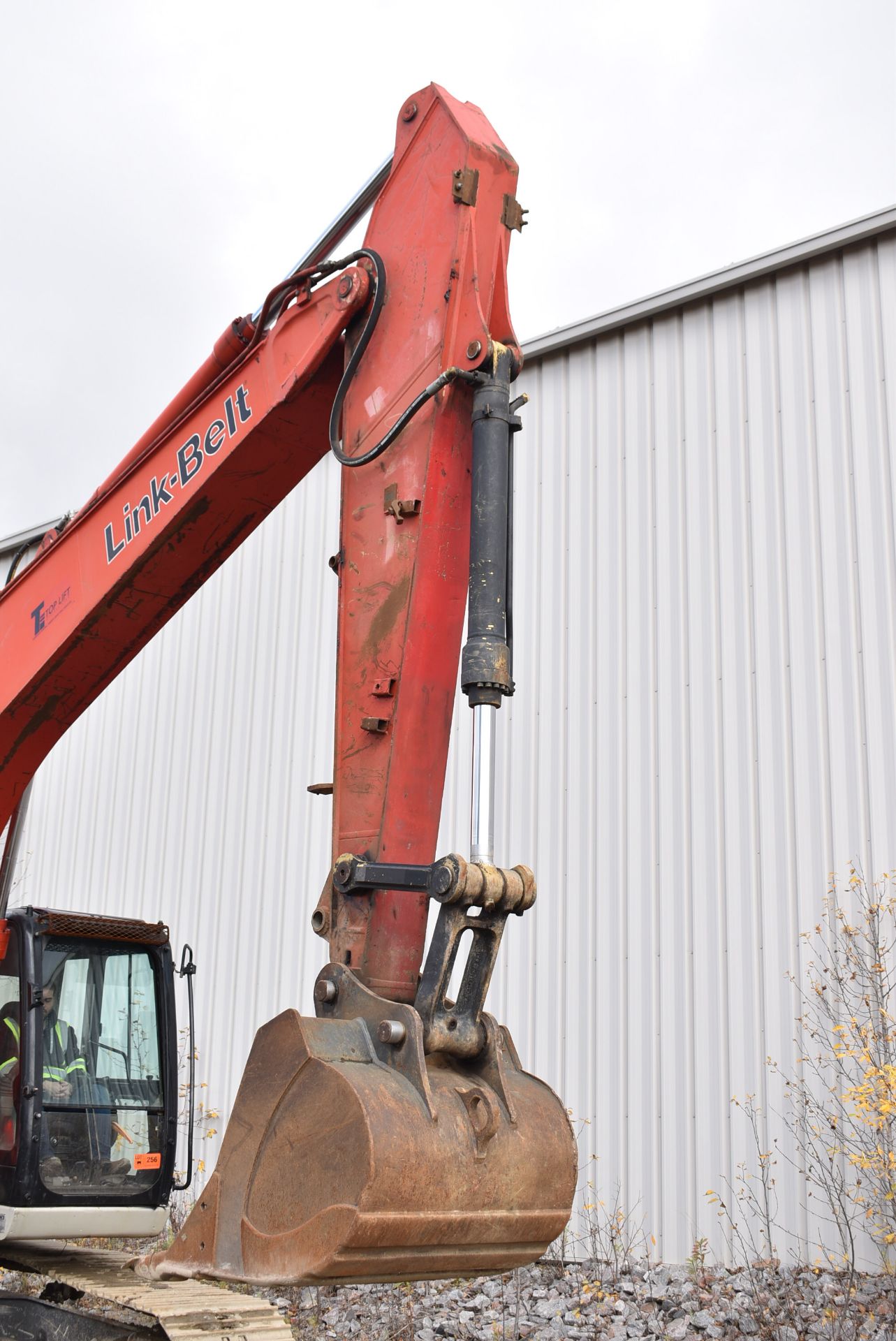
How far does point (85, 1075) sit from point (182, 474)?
4.12 m

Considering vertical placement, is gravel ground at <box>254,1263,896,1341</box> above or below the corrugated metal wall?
below

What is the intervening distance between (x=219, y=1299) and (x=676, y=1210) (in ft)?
12.8

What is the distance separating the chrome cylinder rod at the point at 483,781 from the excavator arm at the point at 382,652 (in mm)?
17

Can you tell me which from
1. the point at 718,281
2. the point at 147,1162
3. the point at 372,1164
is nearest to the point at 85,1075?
the point at 147,1162

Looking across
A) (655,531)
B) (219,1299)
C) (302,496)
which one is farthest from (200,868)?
(219,1299)

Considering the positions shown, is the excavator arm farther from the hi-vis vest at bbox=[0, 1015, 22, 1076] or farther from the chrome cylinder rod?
the hi-vis vest at bbox=[0, 1015, 22, 1076]

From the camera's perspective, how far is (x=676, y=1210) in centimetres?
944

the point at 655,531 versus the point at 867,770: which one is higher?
the point at 655,531

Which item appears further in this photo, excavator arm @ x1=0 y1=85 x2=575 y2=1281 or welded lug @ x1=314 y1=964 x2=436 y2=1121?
welded lug @ x1=314 y1=964 x2=436 y2=1121

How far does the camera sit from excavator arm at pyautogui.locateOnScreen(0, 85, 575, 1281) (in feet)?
11.2

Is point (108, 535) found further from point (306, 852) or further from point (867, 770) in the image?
point (306, 852)

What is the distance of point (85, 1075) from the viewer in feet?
25.0

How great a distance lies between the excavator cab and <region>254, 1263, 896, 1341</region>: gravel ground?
2.25 meters

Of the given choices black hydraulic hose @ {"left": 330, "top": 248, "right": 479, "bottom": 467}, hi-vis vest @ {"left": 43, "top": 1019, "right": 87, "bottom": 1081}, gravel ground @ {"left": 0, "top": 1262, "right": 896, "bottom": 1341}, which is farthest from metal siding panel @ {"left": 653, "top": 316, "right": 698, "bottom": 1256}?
black hydraulic hose @ {"left": 330, "top": 248, "right": 479, "bottom": 467}
